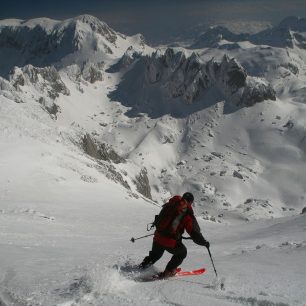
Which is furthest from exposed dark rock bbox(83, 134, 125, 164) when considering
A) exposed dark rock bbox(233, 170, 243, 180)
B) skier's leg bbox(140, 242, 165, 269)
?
exposed dark rock bbox(233, 170, 243, 180)

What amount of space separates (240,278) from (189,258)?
4.24 metres

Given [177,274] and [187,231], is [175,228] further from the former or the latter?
[177,274]

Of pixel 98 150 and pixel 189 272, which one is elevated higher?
pixel 189 272

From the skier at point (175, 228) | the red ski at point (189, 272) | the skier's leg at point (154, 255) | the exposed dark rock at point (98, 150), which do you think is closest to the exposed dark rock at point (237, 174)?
the exposed dark rock at point (98, 150)

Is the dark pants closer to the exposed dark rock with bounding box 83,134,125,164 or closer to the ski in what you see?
the ski

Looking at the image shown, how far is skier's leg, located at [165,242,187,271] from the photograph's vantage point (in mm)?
10914

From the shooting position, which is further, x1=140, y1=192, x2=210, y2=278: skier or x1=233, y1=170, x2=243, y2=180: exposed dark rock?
x1=233, y1=170, x2=243, y2=180: exposed dark rock

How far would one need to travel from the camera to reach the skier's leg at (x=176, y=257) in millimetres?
10914

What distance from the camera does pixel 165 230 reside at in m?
10.9

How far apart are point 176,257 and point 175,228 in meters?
→ 0.78

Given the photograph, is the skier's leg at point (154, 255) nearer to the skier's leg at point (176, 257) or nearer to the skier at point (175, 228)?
the skier at point (175, 228)

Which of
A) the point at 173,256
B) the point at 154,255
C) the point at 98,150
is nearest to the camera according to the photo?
the point at 173,256

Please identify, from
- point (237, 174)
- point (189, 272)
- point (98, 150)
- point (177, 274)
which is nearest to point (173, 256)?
point (177, 274)

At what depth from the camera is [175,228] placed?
1073 centimetres
